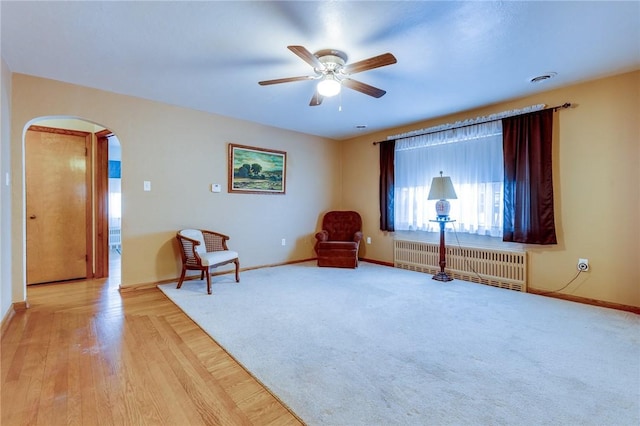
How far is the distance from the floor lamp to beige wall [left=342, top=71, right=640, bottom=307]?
3.32ft

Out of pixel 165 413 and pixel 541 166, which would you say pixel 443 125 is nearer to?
pixel 541 166

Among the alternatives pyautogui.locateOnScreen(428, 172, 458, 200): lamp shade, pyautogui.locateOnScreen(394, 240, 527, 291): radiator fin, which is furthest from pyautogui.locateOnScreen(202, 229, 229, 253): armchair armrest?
pyautogui.locateOnScreen(428, 172, 458, 200): lamp shade

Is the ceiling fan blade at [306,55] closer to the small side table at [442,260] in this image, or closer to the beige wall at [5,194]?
the beige wall at [5,194]

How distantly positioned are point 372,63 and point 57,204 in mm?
4458

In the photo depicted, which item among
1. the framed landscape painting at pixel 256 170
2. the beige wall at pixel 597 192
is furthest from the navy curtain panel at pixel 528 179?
the framed landscape painting at pixel 256 170

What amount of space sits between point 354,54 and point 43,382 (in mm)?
3191

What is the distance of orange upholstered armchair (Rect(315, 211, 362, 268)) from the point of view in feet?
15.4

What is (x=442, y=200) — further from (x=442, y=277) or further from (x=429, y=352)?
→ (x=429, y=352)

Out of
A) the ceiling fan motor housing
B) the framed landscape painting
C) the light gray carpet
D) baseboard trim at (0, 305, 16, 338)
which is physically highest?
the ceiling fan motor housing

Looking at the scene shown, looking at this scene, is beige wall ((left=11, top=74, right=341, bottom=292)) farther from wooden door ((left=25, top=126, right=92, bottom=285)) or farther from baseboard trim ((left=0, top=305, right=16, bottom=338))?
wooden door ((left=25, top=126, right=92, bottom=285))

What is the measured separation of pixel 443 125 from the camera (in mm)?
4227

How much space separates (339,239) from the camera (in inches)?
210

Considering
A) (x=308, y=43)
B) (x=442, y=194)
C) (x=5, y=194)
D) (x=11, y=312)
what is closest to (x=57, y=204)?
(x=5, y=194)

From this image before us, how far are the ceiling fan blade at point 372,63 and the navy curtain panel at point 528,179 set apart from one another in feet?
7.70
